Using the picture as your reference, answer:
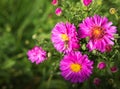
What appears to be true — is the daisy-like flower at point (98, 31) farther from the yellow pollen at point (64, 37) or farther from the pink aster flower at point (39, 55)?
the pink aster flower at point (39, 55)

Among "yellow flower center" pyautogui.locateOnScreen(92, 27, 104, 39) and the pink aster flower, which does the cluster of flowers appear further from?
the pink aster flower

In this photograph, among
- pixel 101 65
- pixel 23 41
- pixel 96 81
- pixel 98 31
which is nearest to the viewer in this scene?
pixel 98 31

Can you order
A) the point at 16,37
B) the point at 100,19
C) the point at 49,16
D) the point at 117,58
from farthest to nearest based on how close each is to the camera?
the point at 16,37, the point at 49,16, the point at 117,58, the point at 100,19

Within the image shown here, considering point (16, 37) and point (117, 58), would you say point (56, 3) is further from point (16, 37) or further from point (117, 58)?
point (16, 37)

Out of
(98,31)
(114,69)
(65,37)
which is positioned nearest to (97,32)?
(98,31)

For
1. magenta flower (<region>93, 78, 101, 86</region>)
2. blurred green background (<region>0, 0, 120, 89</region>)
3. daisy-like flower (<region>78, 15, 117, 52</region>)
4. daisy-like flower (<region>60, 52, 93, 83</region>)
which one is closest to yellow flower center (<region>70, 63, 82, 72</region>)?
daisy-like flower (<region>60, 52, 93, 83</region>)

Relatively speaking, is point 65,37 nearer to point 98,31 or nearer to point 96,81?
point 98,31

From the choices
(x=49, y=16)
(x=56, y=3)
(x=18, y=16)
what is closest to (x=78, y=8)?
(x=56, y=3)
